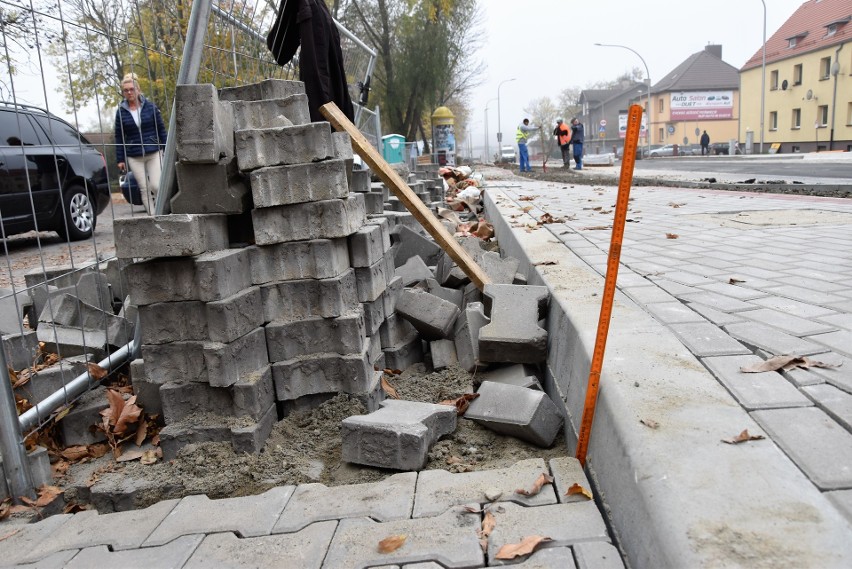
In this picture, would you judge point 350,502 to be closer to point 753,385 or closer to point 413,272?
point 753,385

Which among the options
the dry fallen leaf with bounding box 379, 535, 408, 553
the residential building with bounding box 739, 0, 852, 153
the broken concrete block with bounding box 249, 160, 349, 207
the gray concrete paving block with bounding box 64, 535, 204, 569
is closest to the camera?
the dry fallen leaf with bounding box 379, 535, 408, 553

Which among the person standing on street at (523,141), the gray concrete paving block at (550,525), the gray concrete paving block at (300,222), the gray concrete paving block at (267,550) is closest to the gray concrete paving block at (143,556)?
the gray concrete paving block at (267,550)

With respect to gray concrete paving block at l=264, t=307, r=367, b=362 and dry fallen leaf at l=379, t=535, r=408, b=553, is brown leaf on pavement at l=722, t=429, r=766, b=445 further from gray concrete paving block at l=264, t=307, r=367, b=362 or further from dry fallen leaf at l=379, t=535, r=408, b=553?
gray concrete paving block at l=264, t=307, r=367, b=362

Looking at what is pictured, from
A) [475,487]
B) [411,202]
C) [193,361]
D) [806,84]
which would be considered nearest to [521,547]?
[475,487]

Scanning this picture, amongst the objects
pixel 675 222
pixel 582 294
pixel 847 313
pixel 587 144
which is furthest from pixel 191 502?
pixel 587 144

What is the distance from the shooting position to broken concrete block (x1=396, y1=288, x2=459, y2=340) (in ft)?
14.3

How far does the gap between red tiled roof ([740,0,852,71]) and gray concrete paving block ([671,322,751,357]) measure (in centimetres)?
4984

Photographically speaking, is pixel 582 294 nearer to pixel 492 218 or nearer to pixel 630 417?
pixel 630 417

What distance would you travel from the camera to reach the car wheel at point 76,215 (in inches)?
142

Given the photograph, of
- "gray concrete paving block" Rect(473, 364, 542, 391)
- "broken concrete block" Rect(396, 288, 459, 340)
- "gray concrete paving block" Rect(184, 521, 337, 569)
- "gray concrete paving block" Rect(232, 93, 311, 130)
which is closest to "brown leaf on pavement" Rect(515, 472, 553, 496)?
"gray concrete paving block" Rect(184, 521, 337, 569)

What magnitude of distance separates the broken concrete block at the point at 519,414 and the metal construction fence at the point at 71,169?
213cm

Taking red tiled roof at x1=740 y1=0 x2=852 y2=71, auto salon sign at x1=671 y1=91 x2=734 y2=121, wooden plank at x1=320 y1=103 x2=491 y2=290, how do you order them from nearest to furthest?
wooden plank at x1=320 y1=103 x2=491 y2=290
red tiled roof at x1=740 y1=0 x2=852 y2=71
auto salon sign at x1=671 y1=91 x2=734 y2=121

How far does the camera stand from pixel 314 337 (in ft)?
11.6

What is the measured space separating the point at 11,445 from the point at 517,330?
8.57ft
